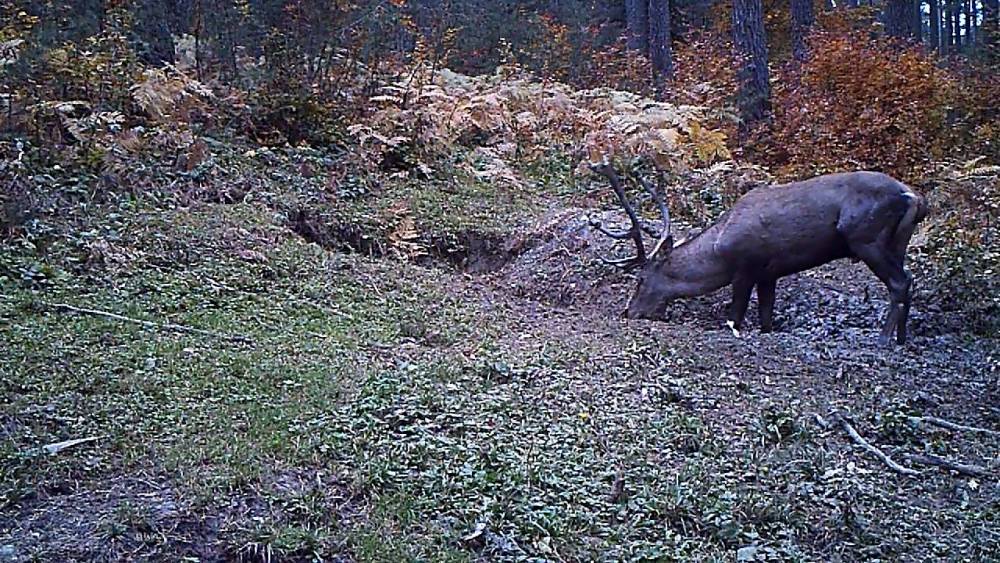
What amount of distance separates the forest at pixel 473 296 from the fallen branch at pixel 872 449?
22 millimetres

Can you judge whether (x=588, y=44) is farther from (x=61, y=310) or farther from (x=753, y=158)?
(x=61, y=310)

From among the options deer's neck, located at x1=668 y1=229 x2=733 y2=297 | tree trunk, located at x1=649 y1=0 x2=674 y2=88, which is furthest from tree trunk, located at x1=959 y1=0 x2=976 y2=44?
deer's neck, located at x1=668 y1=229 x2=733 y2=297

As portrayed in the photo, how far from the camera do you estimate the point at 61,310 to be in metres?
7.30

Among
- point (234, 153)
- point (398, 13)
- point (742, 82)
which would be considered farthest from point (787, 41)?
point (234, 153)

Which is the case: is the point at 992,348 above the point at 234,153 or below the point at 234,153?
below

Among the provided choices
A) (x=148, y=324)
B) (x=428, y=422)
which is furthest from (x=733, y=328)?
(x=148, y=324)

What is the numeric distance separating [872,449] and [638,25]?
2060 centimetres

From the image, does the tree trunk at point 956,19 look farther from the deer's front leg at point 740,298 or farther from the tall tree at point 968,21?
the deer's front leg at point 740,298

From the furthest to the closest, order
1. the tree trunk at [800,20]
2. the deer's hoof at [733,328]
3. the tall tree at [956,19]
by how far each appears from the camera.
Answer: the tall tree at [956,19]
the tree trunk at [800,20]
the deer's hoof at [733,328]

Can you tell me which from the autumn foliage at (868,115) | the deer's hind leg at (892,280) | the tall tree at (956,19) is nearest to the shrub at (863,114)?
the autumn foliage at (868,115)

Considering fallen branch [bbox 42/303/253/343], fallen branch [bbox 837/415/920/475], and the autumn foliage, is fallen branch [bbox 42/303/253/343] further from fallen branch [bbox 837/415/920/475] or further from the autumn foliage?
the autumn foliage

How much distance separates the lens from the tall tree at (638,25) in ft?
80.2

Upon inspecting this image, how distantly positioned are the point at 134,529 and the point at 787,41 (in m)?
21.1

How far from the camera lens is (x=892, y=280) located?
878cm
